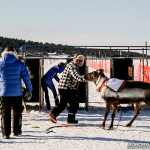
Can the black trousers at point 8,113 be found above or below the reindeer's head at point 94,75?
Answer: below

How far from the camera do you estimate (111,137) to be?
20.1 feet

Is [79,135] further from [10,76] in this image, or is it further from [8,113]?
[10,76]

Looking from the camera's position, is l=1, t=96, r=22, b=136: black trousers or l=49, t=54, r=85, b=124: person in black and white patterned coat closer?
l=1, t=96, r=22, b=136: black trousers

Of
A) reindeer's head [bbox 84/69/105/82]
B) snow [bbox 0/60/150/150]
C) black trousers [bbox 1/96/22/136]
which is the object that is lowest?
snow [bbox 0/60/150/150]

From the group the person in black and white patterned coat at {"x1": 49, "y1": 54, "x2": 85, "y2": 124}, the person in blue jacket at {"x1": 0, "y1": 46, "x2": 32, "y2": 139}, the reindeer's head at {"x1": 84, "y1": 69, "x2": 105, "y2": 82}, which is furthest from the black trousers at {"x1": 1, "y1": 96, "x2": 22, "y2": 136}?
the reindeer's head at {"x1": 84, "y1": 69, "x2": 105, "y2": 82}

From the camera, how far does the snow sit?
5.40 meters

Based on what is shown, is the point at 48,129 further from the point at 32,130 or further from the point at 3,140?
the point at 3,140

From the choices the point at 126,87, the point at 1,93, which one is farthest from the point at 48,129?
the point at 126,87

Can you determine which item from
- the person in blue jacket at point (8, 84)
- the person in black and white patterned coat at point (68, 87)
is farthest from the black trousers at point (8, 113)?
the person in black and white patterned coat at point (68, 87)

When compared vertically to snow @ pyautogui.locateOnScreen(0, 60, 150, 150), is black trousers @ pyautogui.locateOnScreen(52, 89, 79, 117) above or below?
above

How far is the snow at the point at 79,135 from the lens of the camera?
5.40 m

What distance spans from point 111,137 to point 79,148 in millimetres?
1130

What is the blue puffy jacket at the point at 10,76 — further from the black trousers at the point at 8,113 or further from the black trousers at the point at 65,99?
the black trousers at the point at 65,99

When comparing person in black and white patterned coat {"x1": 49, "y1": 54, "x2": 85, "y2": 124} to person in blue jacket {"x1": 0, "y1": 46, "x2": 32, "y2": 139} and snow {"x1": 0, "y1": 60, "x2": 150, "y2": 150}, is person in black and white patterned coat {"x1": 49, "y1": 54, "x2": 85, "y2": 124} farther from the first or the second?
person in blue jacket {"x1": 0, "y1": 46, "x2": 32, "y2": 139}
